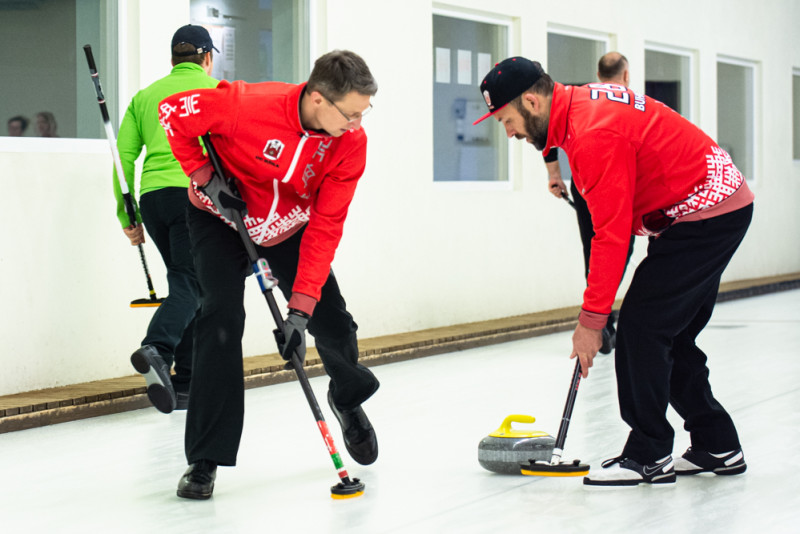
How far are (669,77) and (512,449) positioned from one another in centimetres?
700

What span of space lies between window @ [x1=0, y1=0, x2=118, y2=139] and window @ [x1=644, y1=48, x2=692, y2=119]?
5367 millimetres

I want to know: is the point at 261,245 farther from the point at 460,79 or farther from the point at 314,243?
the point at 460,79

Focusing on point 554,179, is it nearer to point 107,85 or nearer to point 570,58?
point 107,85

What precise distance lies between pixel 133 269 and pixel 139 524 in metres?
2.42

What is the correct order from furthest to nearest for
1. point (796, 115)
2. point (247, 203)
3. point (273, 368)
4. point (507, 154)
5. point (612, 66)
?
point (796, 115)
point (507, 154)
point (612, 66)
point (273, 368)
point (247, 203)

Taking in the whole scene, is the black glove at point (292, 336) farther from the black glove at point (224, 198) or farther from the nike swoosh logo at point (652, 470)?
the nike swoosh logo at point (652, 470)

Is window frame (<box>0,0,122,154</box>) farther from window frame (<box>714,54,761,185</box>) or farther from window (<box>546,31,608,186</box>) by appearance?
window frame (<box>714,54,761,185</box>)

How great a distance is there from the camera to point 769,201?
35.5 feet

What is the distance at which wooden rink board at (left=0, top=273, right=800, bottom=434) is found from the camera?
14.1 ft

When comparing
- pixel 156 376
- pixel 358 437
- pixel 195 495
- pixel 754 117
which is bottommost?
pixel 195 495

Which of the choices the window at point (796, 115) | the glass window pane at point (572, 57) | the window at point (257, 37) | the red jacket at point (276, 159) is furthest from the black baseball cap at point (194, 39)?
the window at point (796, 115)

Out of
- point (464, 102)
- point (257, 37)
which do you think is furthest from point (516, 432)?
Answer: point (464, 102)

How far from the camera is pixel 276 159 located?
3.05m

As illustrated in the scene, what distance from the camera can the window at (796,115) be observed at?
463 inches
